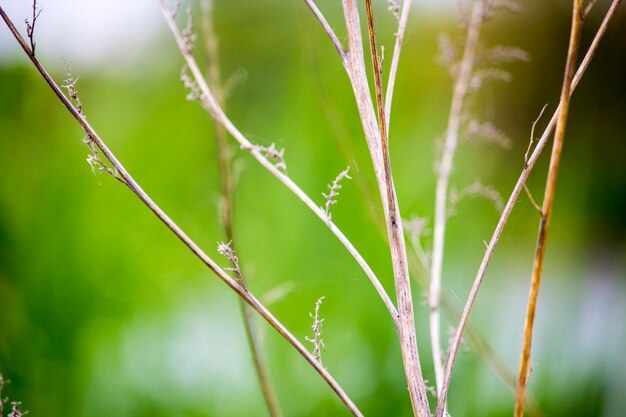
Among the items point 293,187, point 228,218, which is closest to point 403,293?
point 293,187

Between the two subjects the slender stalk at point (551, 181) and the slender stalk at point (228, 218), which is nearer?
the slender stalk at point (551, 181)

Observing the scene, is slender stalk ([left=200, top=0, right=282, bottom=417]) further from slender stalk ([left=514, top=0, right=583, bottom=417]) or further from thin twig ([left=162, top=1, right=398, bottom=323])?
slender stalk ([left=514, top=0, right=583, bottom=417])

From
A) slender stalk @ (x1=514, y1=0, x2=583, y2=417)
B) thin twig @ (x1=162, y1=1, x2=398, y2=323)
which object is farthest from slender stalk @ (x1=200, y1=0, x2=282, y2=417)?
slender stalk @ (x1=514, y1=0, x2=583, y2=417)

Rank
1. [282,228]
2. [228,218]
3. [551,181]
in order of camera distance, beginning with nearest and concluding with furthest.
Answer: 1. [551,181]
2. [228,218]
3. [282,228]

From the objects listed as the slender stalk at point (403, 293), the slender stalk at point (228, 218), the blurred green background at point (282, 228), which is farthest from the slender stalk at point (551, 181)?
the blurred green background at point (282, 228)

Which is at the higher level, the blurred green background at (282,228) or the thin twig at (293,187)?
the blurred green background at (282,228)

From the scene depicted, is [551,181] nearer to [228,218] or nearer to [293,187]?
[293,187]

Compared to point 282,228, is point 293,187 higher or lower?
lower

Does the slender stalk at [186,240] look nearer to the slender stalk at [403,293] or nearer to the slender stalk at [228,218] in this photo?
the slender stalk at [403,293]
